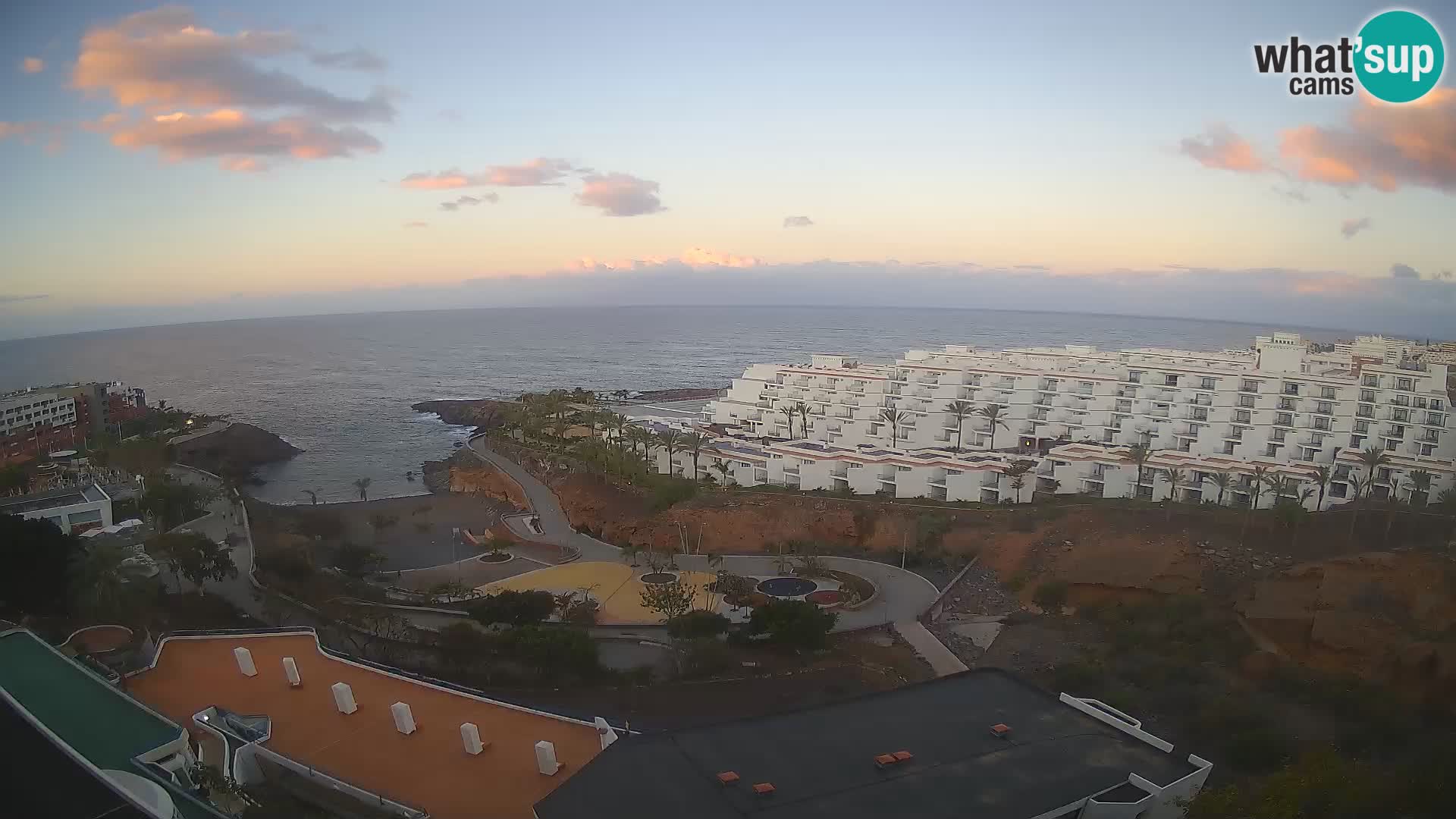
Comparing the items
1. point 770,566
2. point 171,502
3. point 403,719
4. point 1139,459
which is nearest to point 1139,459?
point 1139,459

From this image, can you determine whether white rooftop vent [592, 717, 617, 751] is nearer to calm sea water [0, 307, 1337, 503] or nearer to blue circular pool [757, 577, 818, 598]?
blue circular pool [757, 577, 818, 598]

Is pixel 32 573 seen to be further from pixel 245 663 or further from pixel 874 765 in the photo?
pixel 874 765

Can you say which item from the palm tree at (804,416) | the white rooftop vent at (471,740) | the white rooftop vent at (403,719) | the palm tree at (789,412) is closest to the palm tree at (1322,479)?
the palm tree at (804,416)

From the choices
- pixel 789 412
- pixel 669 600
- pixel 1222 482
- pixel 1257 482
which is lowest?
pixel 669 600

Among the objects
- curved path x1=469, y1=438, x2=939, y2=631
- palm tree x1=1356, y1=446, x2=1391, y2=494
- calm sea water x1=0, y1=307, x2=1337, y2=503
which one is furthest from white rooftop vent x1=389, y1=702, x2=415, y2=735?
calm sea water x1=0, y1=307, x2=1337, y2=503

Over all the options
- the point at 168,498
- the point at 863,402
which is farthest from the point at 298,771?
the point at 863,402

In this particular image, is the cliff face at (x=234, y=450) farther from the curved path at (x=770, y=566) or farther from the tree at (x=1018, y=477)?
the tree at (x=1018, y=477)
